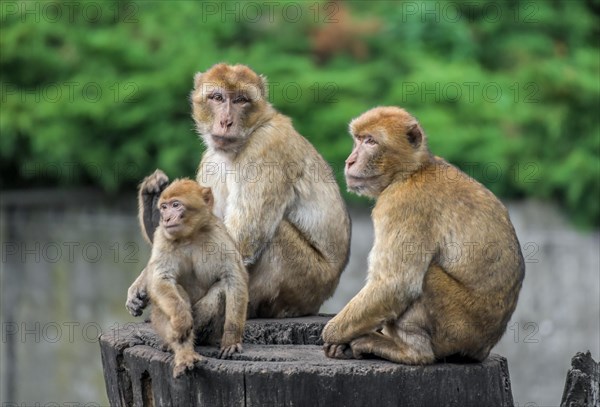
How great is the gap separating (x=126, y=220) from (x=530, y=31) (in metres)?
5.67

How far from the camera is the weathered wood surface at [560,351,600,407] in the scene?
594 cm

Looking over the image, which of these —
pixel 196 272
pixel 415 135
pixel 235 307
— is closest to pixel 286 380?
pixel 235 307

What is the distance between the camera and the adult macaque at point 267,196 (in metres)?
7.73

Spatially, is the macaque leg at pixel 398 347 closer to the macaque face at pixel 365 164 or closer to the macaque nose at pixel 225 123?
the macaque face at pixel 365 164

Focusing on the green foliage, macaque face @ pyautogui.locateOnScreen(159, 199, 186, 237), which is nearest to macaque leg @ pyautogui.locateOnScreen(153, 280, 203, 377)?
macaque face @ pyautogui.locateOnScreen(159, 199, 186, 237)

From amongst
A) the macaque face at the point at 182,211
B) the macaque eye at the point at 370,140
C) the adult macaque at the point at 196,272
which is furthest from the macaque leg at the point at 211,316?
the macaque eye at the point at 370,140

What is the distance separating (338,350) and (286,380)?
65 centimetres

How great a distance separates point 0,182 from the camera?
12.6 metres

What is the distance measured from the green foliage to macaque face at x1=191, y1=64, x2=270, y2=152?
3.92 m

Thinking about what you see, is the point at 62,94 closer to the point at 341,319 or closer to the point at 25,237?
the point at 25,237

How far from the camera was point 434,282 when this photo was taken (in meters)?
6.22

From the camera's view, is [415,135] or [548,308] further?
[548,308]

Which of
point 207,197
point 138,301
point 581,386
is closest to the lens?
point 581,386

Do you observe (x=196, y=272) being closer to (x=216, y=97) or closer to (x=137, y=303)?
(x=137, y=303)
